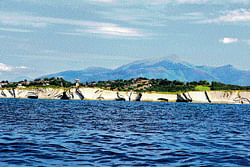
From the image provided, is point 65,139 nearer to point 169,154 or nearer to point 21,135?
point 21,135

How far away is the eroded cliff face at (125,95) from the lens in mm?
169000

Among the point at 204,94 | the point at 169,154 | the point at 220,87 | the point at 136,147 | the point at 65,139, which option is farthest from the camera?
the point at 220,87

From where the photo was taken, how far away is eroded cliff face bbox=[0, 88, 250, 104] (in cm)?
16900

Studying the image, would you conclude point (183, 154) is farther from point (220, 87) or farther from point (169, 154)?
point (220, 87)

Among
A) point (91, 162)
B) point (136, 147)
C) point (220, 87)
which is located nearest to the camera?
point (91, 162)

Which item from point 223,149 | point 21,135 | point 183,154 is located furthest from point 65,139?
point 223,149

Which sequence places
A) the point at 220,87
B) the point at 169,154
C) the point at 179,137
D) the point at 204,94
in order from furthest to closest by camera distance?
the point at 220,87
the point at 204,94
the point at 179,137
the point at 169,154

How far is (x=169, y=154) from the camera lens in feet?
51.5

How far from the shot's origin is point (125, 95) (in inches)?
7052

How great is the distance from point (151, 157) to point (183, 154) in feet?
7.19

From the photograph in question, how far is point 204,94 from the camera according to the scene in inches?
6727

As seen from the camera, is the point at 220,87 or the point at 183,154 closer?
the point at 183,154

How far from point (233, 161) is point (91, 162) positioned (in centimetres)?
734

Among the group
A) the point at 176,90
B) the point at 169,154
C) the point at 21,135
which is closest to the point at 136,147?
the point at 169,154
